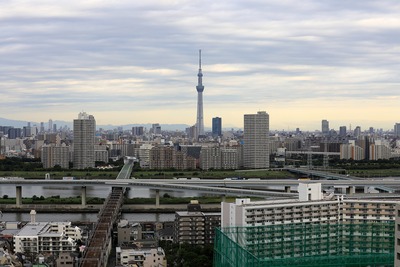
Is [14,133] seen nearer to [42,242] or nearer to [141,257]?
[42,242]

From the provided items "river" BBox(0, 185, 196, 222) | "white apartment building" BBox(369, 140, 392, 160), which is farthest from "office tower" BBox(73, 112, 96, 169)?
"white apartment building" BBox(369, 140, 392, 160)

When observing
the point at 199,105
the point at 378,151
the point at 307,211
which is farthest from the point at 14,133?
the point at 307,211

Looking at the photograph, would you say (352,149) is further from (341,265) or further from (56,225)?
(341,265)

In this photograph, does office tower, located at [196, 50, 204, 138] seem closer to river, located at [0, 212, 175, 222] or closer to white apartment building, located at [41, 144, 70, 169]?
white apartment building, located at [41, 144, 70, 169]

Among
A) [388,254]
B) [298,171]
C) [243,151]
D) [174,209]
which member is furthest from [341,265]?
[243,151]

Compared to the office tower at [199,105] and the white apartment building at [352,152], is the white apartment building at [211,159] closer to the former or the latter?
the white apartment building at [352,152]

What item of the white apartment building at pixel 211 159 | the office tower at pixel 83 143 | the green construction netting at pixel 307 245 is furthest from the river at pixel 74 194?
the white apartment building at pixel 211 159
